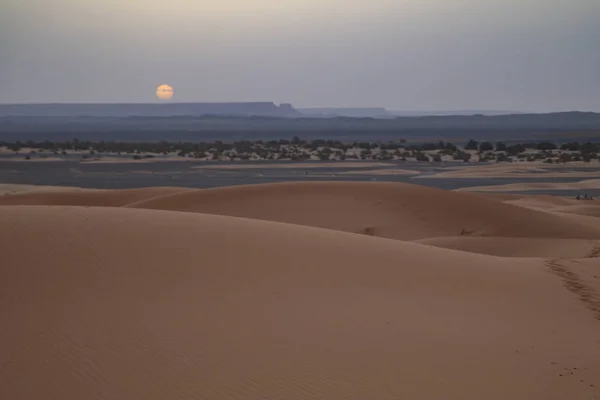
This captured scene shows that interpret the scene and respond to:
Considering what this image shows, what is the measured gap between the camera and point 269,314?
294 inches

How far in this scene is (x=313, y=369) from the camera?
621 cm

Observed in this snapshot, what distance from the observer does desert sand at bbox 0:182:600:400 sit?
5.97 meters

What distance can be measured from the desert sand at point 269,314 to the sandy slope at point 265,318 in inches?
0.8

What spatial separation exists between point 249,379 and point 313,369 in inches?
21.5

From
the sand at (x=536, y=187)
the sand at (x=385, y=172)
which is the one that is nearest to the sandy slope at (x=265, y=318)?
the sand at (x=536, y=187)

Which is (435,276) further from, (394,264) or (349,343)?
(349,343)

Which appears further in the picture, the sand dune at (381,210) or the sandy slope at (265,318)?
the sand dune at (381,210)

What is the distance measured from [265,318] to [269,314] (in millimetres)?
145

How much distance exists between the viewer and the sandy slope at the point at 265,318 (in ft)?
19.5

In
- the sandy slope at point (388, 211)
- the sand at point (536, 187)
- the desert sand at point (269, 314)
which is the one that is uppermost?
the desert sand at point (269, 314)

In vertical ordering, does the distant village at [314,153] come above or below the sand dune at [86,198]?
below

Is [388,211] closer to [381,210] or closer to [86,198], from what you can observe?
[381,210]

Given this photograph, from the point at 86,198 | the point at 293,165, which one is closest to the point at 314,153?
the point at 293,165

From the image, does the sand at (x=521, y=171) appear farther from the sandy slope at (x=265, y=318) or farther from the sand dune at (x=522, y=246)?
the sandy slope at (x=265, y=318)
